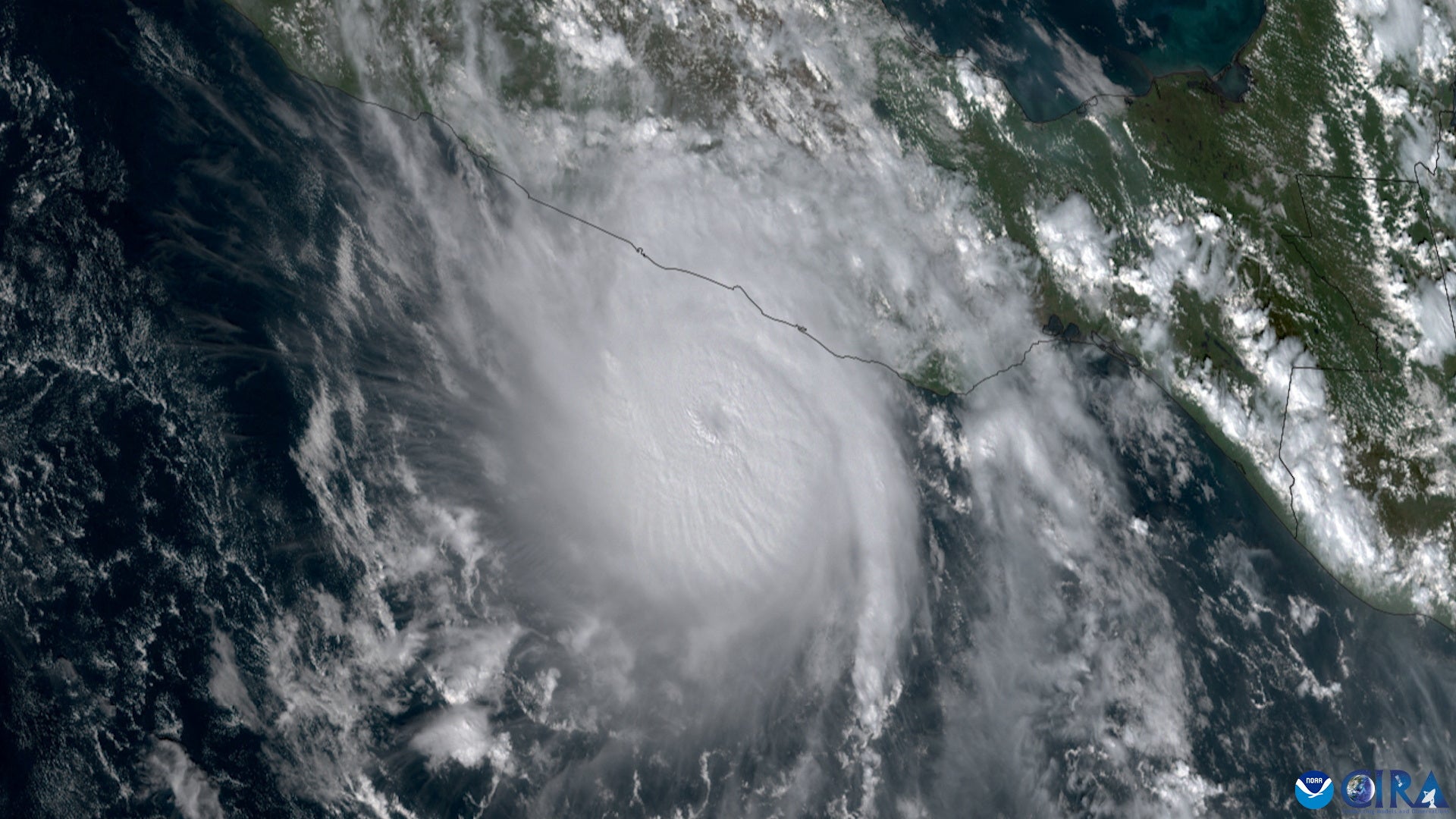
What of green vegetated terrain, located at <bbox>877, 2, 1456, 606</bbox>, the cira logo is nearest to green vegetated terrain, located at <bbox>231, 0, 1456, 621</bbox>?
green vegetated terrain, located at <bbox>877, 2, 1456, 606</bbox>

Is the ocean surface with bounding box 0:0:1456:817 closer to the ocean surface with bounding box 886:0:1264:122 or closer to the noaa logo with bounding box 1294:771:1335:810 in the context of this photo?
the noaa logo with bounding box 1294:771:1335:810

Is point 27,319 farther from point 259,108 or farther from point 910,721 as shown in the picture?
point 910,721

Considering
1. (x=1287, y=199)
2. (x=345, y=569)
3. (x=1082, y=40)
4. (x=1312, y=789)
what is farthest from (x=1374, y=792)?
(x=345, y=569)

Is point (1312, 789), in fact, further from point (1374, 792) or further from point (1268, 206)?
point (1268, 206)

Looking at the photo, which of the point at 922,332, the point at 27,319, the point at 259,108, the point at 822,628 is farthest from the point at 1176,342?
the point at 27,319

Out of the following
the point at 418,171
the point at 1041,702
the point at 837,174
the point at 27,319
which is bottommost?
the point at 27,319
